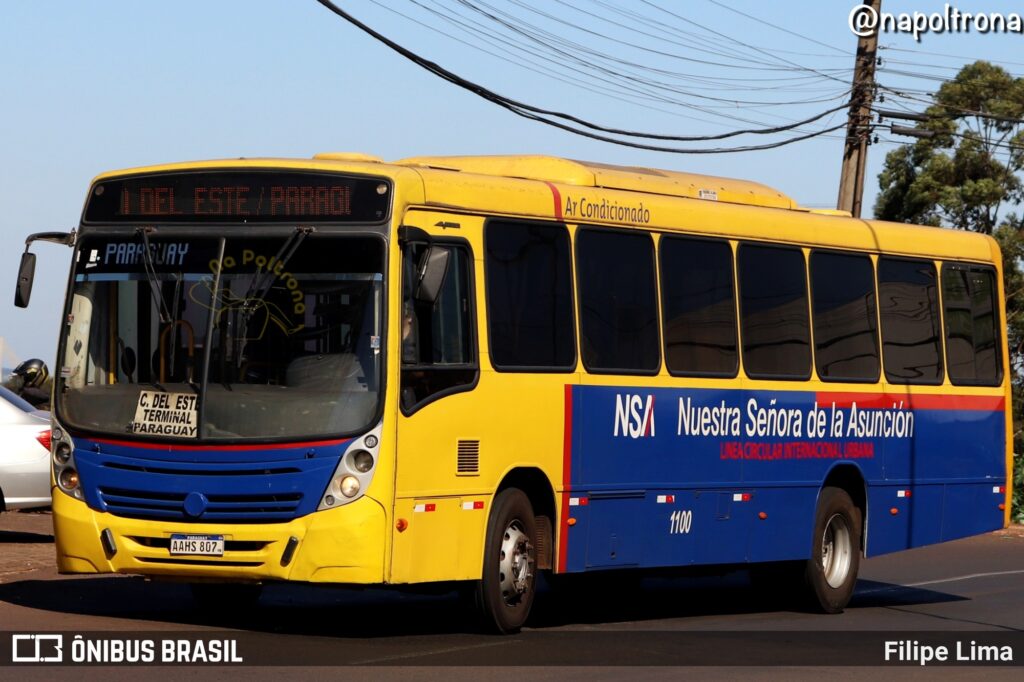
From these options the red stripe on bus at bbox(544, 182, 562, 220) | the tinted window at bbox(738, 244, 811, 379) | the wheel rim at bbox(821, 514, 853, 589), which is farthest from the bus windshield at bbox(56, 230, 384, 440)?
the wheel rim at bbox(821, 514, 853, 589)

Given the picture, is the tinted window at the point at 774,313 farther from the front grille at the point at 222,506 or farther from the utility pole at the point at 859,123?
the utility pole at the point at 859,123

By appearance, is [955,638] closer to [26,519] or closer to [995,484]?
[995,484]

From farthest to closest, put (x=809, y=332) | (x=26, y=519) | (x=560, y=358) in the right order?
(x=26, y=519), (x=809, y=332), (x=560, y=358)

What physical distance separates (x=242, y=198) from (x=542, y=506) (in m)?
3.12

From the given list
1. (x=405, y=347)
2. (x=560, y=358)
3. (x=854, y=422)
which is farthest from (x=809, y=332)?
(x=405, y=347)

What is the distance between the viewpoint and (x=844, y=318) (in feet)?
55.5

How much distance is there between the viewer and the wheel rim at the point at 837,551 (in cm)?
1667

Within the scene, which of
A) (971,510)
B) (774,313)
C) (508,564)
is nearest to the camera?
(508,564)

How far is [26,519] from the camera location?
23.8 m

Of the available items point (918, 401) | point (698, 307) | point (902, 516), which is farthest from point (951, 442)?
point (698, 307)

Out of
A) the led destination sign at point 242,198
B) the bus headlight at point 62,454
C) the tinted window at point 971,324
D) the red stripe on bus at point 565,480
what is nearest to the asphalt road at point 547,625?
the red stripe on bus at point 565,480

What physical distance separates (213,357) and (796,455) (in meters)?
5.94

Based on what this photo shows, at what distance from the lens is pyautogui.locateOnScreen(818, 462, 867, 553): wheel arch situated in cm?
1695

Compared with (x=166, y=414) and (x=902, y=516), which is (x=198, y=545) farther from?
(x=902, y=516)
